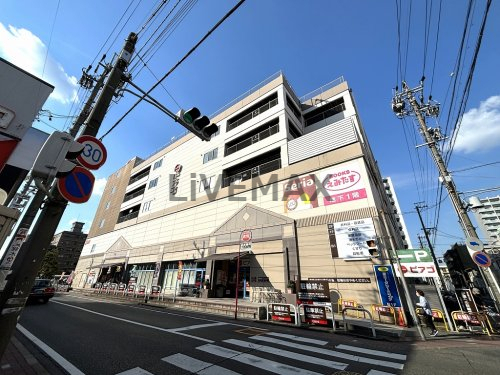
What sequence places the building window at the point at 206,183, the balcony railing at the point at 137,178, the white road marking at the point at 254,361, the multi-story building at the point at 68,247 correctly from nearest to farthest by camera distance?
1. the white road marking at the point at 254,361
2. the building window at the point at 206,183
3. the balcony railing at the point at 137,178
4. the multi-story building at the point at 68,247

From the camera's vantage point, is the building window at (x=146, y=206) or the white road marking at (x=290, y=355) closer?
the white road marking at (x=290, y=355)

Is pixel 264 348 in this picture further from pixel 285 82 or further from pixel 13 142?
pixel 285 82

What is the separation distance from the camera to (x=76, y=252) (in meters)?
99.1

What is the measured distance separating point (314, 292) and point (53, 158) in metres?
11.6

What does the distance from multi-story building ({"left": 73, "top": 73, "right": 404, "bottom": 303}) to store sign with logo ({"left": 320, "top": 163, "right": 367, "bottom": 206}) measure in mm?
69

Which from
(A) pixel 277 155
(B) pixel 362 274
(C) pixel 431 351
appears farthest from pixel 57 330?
(A) pixel 277 155

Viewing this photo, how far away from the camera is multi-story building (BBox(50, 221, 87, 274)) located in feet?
312

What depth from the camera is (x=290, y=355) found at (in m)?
5.33

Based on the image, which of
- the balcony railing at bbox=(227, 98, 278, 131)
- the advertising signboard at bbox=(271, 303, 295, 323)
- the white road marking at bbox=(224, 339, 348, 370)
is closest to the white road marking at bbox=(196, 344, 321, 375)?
the white road marking at bbox=(224, 339, 348, 370)

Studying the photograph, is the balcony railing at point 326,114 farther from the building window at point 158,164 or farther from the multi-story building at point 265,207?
the building window at point 158,164

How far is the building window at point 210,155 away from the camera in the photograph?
2598 cm

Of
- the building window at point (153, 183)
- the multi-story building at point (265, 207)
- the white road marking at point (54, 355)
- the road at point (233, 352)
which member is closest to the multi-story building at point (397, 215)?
the multi-story building at point (265, 207)

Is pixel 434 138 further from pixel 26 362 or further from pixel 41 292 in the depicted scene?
pixel 41 292

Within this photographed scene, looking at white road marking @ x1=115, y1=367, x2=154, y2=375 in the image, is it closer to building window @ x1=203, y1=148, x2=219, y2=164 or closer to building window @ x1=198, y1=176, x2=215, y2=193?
building window @ x1=198, y1=176, x2=215, y2=193
